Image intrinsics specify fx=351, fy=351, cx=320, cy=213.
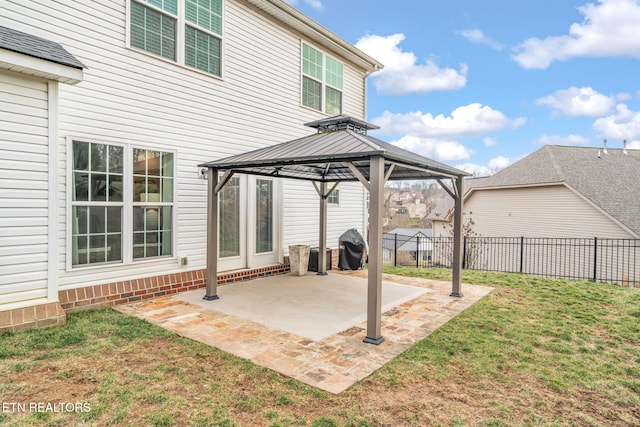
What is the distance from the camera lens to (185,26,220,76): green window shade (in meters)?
6.68

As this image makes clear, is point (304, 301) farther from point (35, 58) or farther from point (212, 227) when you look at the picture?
point (35, 58)

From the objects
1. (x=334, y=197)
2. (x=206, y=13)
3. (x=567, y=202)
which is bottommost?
(x=334, y=197)

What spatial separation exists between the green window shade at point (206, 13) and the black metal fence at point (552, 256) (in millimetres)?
8046

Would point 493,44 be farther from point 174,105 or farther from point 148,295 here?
point 148,295

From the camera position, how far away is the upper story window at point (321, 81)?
951cm

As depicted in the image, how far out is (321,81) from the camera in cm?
998

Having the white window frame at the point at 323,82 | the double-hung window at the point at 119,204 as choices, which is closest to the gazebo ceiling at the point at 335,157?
the double-hung window at the point at 119,204

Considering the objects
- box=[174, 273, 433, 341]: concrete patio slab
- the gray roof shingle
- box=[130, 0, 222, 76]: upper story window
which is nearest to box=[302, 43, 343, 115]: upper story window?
box=[130, 0, 222, 76]: upper story window

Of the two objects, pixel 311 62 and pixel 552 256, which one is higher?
pixel 311 62

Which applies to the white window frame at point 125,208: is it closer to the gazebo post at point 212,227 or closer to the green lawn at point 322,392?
the gazebo post at point 212,227

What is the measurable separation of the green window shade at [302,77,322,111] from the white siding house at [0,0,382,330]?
0.28 m

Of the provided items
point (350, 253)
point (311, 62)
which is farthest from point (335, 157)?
point (311, 62)

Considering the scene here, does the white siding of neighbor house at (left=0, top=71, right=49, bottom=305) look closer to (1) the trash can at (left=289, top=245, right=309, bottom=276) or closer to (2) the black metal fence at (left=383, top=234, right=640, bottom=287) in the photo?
(1) the trash can at (left=289, top=245, right=309, bottom=276)

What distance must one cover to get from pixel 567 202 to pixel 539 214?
1.30m
